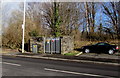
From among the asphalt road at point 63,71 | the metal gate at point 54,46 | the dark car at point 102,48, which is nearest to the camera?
the asphalt road at point 63,71

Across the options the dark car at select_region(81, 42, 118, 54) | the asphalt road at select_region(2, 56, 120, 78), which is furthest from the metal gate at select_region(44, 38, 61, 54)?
the asphalt road at select_region(2, 56, 120, 78)

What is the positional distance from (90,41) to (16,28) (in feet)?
42.5

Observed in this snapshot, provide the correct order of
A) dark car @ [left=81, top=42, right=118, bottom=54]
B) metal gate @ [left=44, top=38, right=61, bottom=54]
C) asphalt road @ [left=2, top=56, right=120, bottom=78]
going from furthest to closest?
metal gate @ [left=44, top=38, right=61, bottom=54] → dark car @ [left=81, top=42, right=118, bottom=54] → asphalt road @ [left=2, top=56, right=120, bottom=78]

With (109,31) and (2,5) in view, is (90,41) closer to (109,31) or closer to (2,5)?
(109,31)

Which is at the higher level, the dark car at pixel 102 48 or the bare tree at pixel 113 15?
the bare tree at pixel 113 15

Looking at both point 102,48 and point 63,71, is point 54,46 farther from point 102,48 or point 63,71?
point 63,71

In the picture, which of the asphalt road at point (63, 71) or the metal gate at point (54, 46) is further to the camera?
the metal gate at point (54, 46)

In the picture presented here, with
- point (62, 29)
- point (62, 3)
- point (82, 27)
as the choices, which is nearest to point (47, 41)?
point (62, 29)

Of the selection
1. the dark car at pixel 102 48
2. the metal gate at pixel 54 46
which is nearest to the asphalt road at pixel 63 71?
the metal gate at pixel 54 46

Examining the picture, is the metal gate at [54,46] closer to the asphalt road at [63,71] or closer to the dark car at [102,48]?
the dark car at [102,48]

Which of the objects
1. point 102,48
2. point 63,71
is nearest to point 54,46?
point 102,48

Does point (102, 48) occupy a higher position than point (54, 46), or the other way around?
point (54, 46)

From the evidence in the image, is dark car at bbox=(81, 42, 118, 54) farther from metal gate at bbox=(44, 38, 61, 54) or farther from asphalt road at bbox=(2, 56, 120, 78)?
asphalt road at bbox=(2, 56, 120, 78)

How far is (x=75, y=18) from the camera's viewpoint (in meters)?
29.3
